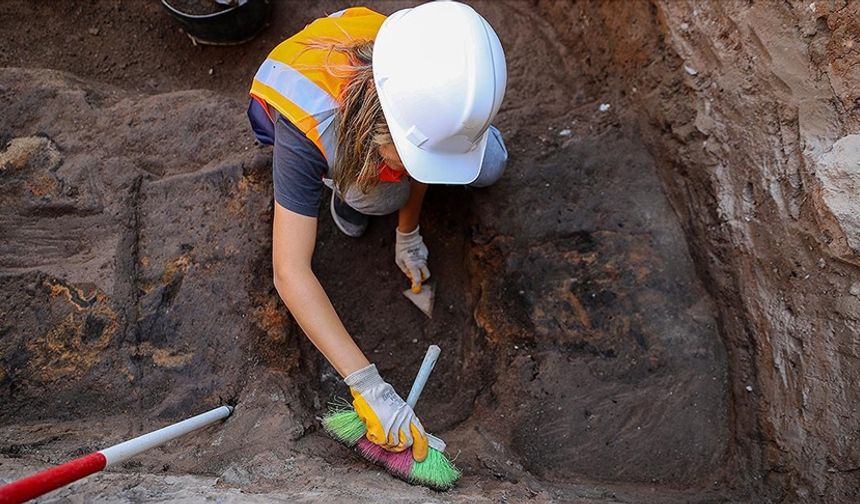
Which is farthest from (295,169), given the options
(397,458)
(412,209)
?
(397,458)

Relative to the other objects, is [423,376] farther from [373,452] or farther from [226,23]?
[226,23]

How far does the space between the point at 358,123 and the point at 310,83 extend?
213mm

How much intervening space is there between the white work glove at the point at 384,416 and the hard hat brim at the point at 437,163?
1.73ft

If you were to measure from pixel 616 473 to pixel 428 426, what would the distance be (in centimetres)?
60

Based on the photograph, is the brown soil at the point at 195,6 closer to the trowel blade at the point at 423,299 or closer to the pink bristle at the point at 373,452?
the trowel blade at the point at 423,299

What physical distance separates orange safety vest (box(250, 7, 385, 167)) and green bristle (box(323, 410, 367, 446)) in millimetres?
691

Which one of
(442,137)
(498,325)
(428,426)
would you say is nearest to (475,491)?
(428,426)

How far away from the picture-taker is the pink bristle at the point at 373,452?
1.89 metres

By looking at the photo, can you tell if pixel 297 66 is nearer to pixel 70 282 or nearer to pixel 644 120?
pixel 70 282

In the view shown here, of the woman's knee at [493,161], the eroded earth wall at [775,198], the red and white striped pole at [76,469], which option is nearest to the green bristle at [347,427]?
the red and white striped pole at [76,469]

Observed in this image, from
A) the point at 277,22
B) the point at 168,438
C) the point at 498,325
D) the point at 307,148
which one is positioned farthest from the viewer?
the point at 277,22

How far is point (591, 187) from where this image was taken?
2.46 meters

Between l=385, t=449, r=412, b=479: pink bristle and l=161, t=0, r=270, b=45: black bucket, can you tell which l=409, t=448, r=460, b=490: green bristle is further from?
l=161, t=0, r=270, b=45: black bucket

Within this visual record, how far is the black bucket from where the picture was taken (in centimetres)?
269
